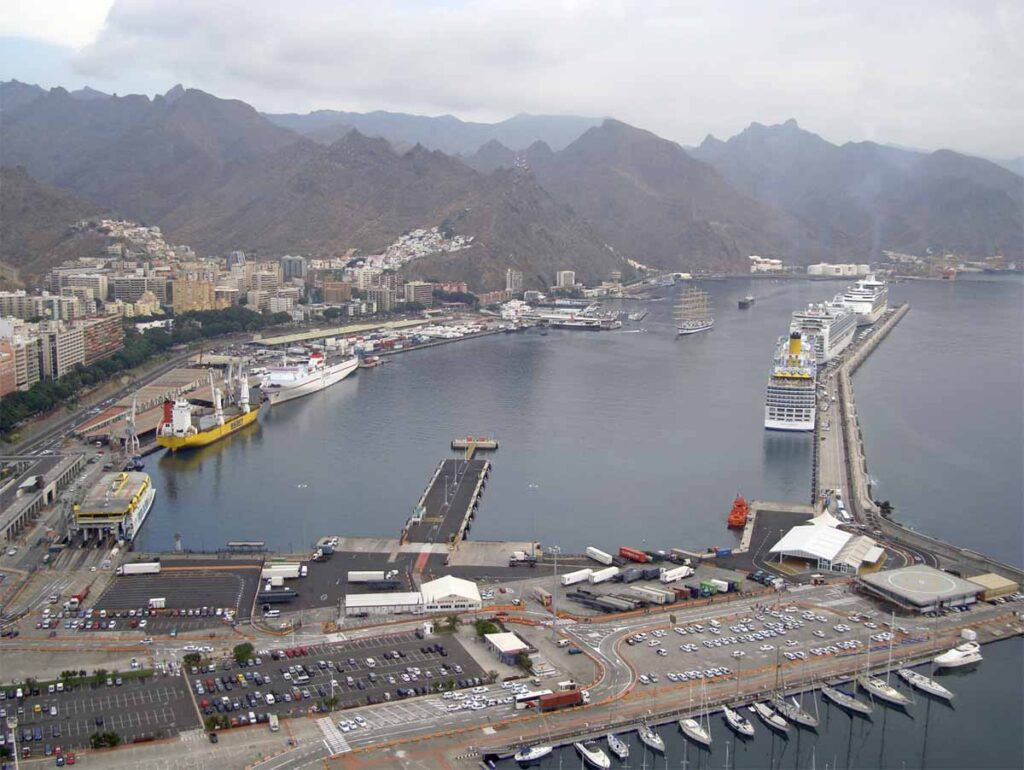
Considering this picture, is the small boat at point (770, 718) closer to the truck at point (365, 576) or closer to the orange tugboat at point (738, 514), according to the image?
the truck at point (365, 576)

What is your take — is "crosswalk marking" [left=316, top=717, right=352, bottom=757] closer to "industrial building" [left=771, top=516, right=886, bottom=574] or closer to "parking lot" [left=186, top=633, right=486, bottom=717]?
"parking lot" [left=186, top=633, right=486, bottom=717]

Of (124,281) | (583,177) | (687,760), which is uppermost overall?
(583,177)

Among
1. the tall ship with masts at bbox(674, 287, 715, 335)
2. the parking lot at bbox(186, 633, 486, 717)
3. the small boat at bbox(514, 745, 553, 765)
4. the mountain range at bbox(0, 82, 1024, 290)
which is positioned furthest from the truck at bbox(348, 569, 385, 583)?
the mountain range at bbox(0, 82, 1024, 290)

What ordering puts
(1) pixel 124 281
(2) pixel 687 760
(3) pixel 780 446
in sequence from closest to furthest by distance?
(2) pixel 687 760 < (3) pixel 780 446 < (1) pixel 124 281

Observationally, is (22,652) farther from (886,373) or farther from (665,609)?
(886,373)

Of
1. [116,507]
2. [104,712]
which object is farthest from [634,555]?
[116,507]

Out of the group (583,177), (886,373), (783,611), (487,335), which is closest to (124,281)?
(487,335)

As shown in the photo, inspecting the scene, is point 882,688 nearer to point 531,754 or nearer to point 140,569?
point 531,754
